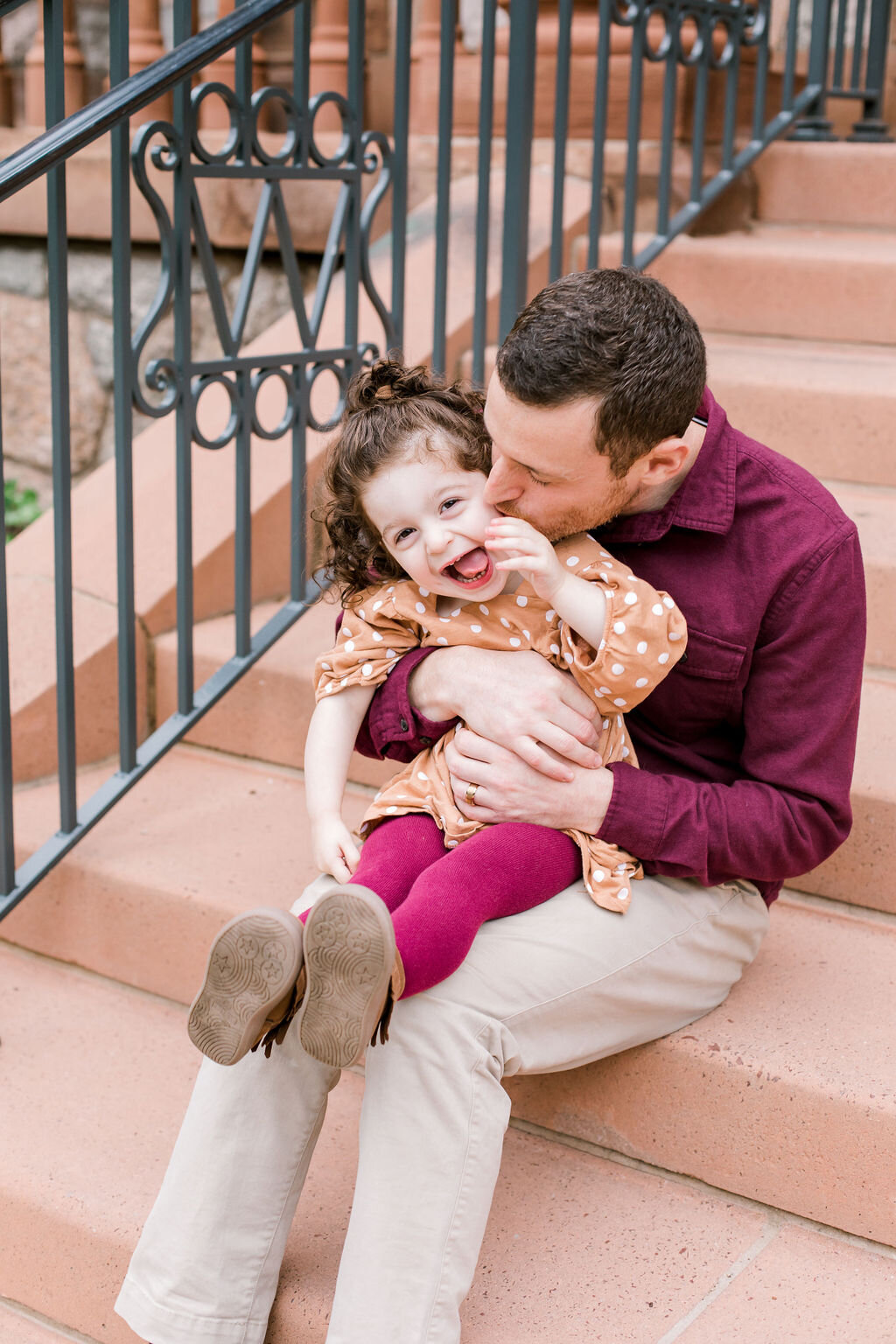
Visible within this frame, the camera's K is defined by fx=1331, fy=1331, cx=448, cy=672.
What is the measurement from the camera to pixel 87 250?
3.68m

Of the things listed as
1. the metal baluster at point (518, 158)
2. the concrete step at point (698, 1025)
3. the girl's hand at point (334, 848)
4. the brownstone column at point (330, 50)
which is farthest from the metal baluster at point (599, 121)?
the girl's hand at point (334, 848)

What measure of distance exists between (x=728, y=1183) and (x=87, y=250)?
301 centimetres

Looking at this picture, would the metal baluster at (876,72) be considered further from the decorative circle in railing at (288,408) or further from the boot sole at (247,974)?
the boot sole at (247,974)

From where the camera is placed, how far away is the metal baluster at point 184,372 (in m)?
2.12

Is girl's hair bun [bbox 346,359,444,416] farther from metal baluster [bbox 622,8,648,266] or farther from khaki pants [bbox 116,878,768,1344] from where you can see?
metal baluster [bbox 622,8,648,266]

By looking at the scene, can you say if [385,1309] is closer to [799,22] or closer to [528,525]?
[528,525]

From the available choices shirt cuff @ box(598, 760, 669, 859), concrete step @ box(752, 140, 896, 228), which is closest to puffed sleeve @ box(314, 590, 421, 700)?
shirt cuff @ box(598, 760, 669, 859)

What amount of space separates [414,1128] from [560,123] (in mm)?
2080

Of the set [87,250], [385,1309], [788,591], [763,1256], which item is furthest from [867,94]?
[385,1309]

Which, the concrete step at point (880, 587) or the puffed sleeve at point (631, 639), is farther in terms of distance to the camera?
the concrete step at point (880, 587)

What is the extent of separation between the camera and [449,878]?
1.54 m

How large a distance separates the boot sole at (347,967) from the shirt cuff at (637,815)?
1.26 ft

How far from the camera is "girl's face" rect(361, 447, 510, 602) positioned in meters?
1.61

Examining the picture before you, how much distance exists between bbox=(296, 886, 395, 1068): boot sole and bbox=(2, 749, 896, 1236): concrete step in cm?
55
